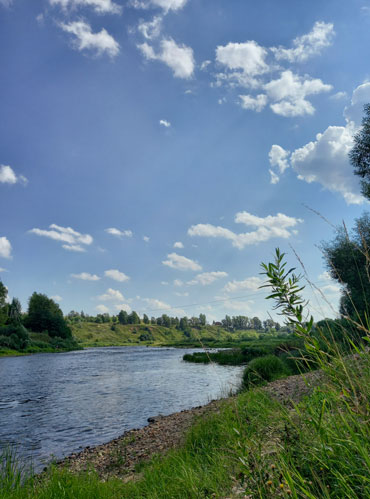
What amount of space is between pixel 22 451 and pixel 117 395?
12.5m

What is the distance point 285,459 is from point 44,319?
423ft

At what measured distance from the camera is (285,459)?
11.1 feet

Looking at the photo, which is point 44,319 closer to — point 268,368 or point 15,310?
point 15,310

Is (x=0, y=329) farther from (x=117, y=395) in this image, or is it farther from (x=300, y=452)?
(x=300, y=452)

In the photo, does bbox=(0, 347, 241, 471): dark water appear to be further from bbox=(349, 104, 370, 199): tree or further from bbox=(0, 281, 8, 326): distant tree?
bbox=(0, 281, 8, 326): distant tree

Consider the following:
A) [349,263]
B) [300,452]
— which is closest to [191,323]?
[300,452]

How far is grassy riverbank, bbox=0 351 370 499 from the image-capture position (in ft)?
8.58

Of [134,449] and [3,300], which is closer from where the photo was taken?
[134,449]

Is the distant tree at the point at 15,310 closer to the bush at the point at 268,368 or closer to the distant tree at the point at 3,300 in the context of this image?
the distant tree at the point at 3,300

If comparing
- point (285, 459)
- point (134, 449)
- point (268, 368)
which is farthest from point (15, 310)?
point (285, 459)

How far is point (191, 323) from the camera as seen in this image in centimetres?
489

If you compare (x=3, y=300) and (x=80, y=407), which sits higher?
(x=3, y=300)

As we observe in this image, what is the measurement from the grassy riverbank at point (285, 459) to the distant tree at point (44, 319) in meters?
122

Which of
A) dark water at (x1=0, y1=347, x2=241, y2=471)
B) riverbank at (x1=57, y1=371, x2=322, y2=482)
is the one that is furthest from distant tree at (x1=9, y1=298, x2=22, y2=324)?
riverbank at (x1=57, y1=371, x2=322, y2=482)
